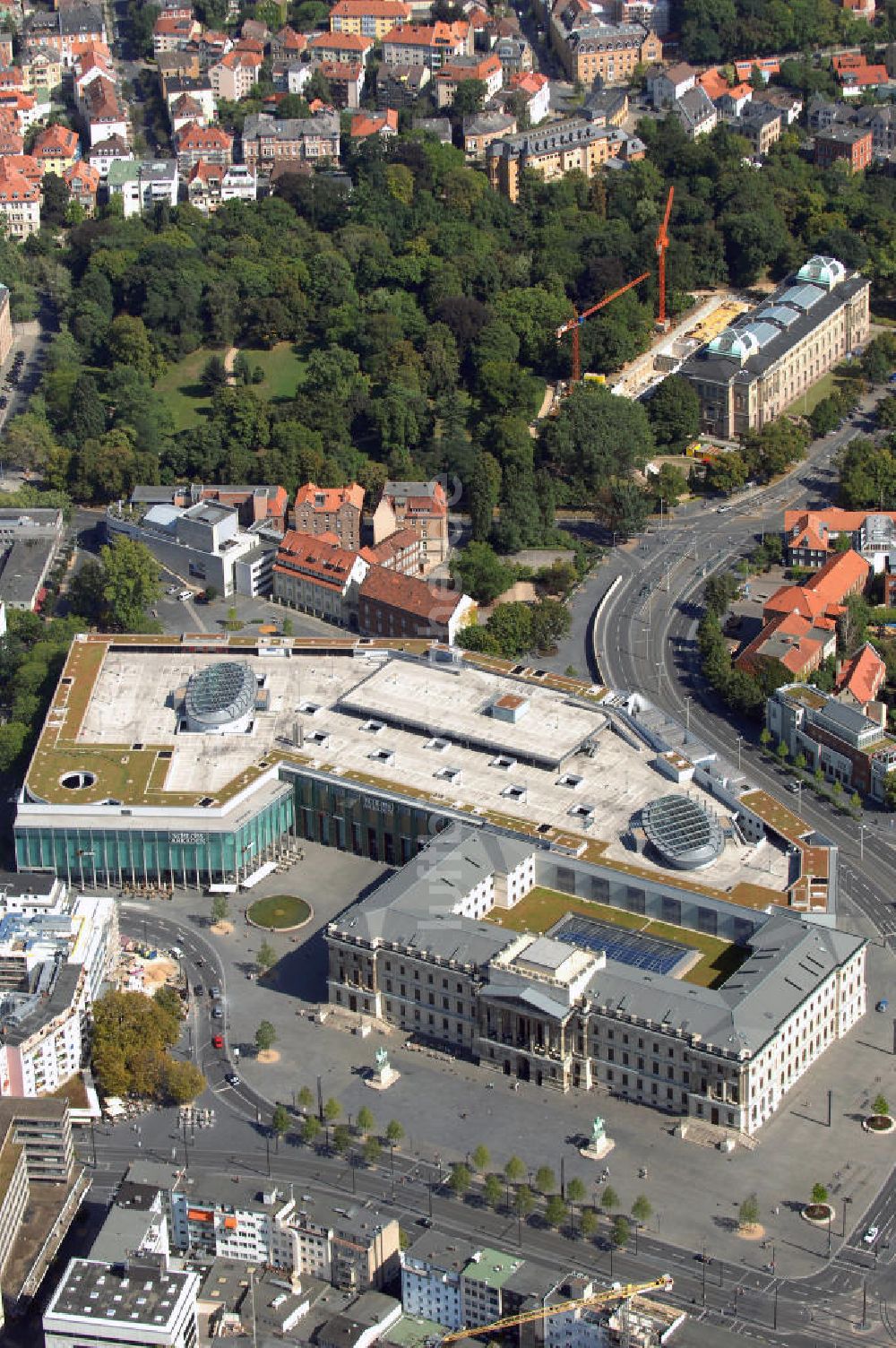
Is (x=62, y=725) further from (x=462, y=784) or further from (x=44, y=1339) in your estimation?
(x=44, y=1339)

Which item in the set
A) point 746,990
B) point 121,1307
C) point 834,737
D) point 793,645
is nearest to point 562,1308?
point 121,1307

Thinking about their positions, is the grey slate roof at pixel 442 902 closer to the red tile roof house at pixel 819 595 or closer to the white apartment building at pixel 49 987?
the white apartment building at pixel 49 987

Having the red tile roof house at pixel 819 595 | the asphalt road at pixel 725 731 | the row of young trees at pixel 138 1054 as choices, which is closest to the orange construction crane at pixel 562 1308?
the row of young trees at pixel 138 1054

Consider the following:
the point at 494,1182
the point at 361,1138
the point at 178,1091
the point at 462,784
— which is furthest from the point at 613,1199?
the point at 462,784

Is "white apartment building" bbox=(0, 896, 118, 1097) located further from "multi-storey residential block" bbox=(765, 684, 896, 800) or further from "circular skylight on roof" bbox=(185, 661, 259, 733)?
"multi-storey residential block" bbox=(765, 684, 896, 800)

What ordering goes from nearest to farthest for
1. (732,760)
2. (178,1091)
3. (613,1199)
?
(613,1199), (178,1091), (732,760)

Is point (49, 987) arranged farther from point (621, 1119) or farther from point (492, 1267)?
point (492, 1267)
